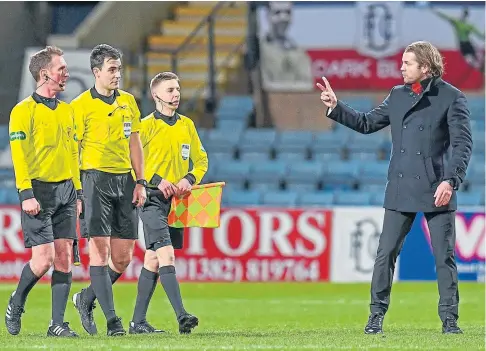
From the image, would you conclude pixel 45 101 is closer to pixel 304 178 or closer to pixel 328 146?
pixel 304 178

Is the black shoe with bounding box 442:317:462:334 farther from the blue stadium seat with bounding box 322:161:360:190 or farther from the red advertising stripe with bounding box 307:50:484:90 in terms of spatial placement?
the red advertising stripe with bounding box 307:50:484:90

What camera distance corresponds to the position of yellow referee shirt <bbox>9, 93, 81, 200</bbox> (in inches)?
355

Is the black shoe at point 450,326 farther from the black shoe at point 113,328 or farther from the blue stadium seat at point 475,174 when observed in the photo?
the blue stadium seat at point 475,174

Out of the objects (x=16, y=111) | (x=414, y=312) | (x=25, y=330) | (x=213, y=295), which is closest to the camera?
(x=16, y=111)

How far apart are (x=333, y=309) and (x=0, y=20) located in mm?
10473

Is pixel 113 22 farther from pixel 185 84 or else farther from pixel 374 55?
pixel 374 55

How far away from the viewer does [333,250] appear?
57.0ft

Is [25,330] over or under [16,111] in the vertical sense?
under

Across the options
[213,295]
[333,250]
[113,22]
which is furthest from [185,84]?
[213,295]

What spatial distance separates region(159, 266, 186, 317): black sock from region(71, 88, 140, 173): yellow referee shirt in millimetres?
757

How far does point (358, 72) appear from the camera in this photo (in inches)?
878

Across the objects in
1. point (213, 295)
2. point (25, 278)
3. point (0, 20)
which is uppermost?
point (0, 20)

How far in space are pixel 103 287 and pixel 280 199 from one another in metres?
10.2

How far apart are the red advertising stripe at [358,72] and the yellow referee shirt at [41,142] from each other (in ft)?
43.3
